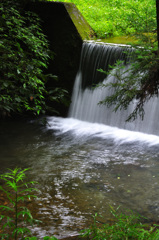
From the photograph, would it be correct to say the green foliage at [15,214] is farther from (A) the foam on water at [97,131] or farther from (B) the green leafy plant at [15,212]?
(A) the foam on water at [97,131]

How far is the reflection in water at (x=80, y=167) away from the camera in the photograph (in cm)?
480

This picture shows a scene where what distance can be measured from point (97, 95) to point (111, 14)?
4853 millimetres

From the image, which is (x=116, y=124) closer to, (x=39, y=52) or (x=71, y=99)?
(x=71, y=99)

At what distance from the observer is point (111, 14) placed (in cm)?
1291

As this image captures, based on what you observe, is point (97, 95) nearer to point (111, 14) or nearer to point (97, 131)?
point (97, 131)

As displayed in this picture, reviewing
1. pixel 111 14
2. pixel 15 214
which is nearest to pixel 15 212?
pixel 15 214

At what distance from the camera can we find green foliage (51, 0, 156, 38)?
11391 mm

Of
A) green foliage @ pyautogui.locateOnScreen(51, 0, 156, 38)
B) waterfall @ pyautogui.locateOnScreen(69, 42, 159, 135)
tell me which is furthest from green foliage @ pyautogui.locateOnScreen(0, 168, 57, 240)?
green foliage @ pyautogui.locateOnScreen(51, 0, 156, 38)

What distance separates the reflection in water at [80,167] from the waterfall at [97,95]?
243mm

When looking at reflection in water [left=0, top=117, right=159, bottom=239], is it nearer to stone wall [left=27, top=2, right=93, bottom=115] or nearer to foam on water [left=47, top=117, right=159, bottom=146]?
foam on water [left=47, top=117, right=159, bottom=146]

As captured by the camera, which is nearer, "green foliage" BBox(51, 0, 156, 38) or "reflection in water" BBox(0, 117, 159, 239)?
"reflection in water" BBox(0, 117, 159, 239)

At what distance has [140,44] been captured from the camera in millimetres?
4961

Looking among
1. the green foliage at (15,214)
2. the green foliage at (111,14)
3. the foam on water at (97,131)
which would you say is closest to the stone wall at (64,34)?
the foam on water at (97,131)

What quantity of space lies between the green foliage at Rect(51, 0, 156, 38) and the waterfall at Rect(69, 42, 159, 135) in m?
1.45
